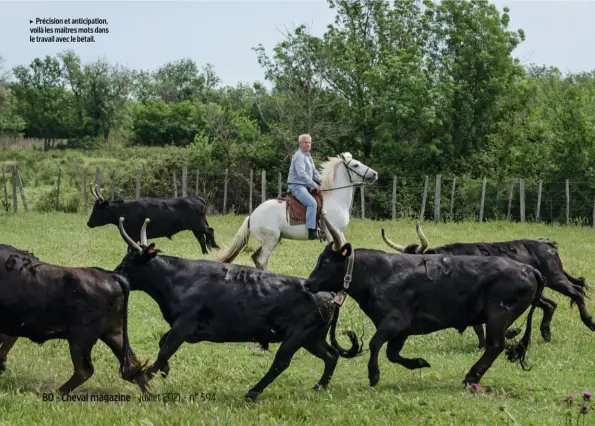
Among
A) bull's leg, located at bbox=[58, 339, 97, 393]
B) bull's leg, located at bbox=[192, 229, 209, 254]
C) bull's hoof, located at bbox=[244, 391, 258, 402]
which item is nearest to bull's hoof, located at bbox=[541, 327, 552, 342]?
bull's hoof, located at bbox=[244, 391, 258, 402]

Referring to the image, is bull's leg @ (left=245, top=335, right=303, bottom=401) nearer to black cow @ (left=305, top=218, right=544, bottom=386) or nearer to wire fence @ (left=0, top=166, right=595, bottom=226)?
black cow @ (left=305, top=218, right=544, bottom=386)

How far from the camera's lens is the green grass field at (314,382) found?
650 centimetres

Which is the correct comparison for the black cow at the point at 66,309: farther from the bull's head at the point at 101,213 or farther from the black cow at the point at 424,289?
the bull's head at the point at 101,213

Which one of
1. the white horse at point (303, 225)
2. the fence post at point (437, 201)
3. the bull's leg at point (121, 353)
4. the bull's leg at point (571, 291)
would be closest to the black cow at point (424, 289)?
the bull's leg at point (121, 353)

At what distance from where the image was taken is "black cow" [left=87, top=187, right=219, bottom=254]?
18.6 m

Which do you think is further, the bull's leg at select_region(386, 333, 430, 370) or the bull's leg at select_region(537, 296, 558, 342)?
the bull's leg at select_region(537, 296, 558, 342)

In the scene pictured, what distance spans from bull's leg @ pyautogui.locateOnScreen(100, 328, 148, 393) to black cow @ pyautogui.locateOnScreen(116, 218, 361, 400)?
0.11m

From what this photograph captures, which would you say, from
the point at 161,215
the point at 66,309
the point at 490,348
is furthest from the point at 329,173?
the point at 66,309

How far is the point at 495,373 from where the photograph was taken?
8641 mm

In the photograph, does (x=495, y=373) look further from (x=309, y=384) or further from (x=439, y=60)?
(x=439, y=60)

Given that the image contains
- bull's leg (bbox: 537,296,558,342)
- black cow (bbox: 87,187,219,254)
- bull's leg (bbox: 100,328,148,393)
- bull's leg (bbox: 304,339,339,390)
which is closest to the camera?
bull's leg (bbox: 100,328,148,393)

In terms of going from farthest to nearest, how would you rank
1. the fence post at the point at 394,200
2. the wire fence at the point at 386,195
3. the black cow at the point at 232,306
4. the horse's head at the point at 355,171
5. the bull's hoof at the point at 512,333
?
the fence post at the point at 394,200 → the wire fence at the point at 386,195 → the horse's head at the point at 355,171 → the bull's hoof at the point at 512,333 → the black cow at the point at 232,306

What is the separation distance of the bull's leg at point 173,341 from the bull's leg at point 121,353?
0.30ft

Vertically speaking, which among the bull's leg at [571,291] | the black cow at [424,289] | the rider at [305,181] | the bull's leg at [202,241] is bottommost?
the bull's leg at [202,241]
